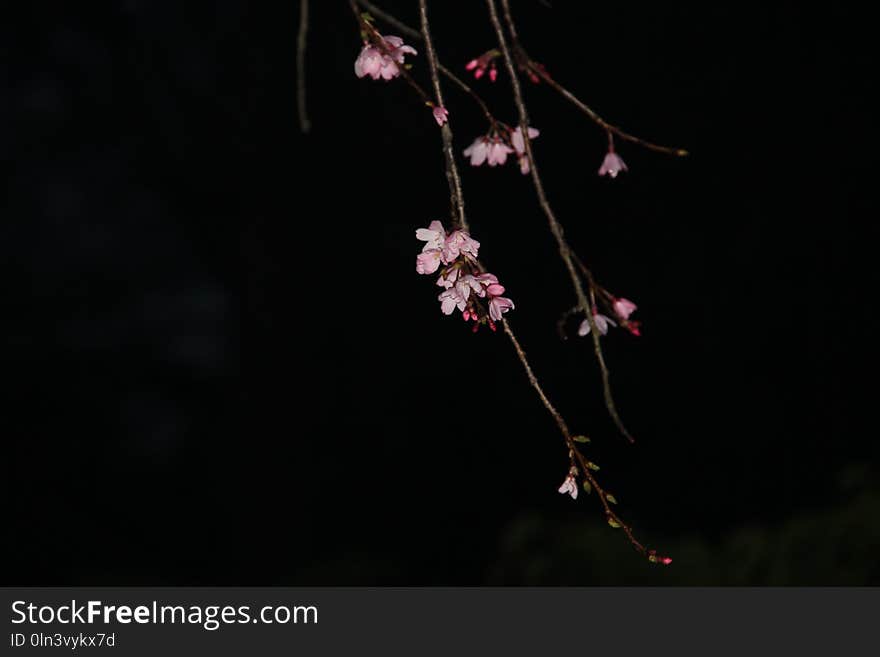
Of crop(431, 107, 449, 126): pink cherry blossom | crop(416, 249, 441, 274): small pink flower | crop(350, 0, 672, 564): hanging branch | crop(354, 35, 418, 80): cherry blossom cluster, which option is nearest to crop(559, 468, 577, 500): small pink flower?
crop(350, 0, 672, 564): hanging branch

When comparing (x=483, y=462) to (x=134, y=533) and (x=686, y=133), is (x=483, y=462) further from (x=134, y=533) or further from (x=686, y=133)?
(x=134, y=533)

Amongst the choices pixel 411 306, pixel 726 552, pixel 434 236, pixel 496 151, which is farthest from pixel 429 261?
pixel 411 306

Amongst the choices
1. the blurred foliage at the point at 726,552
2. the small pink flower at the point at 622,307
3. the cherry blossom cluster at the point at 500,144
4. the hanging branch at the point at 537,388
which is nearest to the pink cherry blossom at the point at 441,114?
the hanging branch at the point at 537,388

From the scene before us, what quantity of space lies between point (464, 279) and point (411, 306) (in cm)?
381

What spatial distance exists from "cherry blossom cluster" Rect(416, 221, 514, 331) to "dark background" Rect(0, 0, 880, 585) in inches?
98.0

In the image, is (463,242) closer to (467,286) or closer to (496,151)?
(467,286)

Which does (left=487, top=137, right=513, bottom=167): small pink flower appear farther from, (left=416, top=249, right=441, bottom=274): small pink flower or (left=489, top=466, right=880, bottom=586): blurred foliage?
(left=489, top=466, right=880, bottom=586): blurred foliage

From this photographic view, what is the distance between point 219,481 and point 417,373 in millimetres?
1550

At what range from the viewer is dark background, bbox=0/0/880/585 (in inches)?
158
